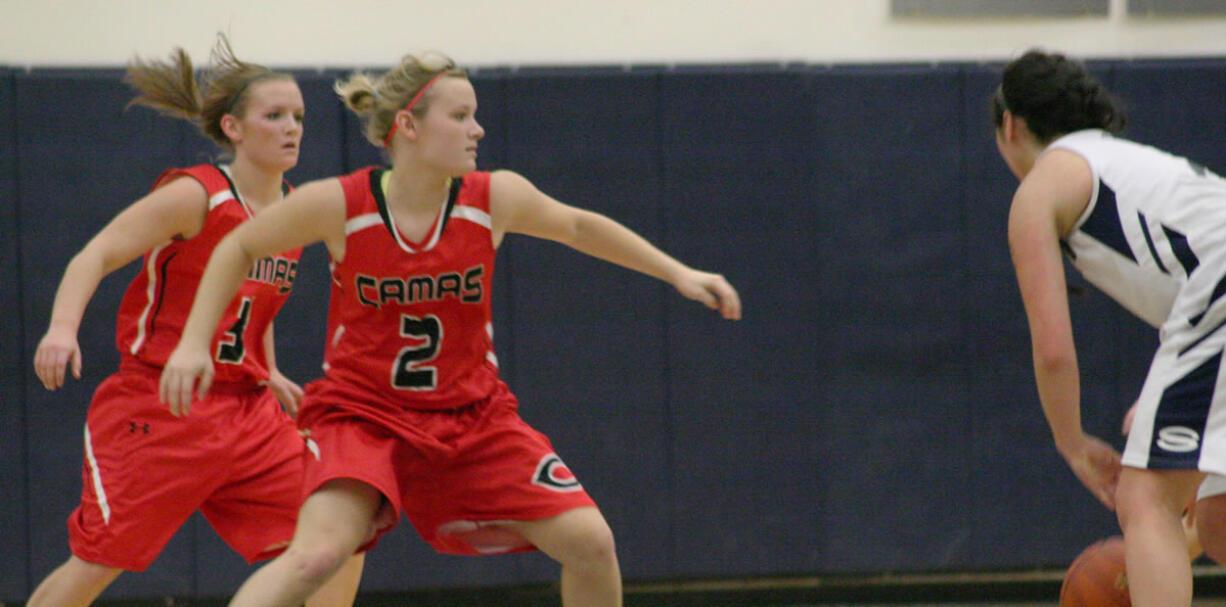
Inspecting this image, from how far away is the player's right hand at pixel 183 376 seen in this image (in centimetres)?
273

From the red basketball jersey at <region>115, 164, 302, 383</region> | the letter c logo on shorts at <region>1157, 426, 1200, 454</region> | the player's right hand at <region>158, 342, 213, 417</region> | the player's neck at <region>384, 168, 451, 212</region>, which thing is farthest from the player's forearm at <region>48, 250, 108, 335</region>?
the letter c logo on shorts at <region>1157, 426, 1200, 454</region>

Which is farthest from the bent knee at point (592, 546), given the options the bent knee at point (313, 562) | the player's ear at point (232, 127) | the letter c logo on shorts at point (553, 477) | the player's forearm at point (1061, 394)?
the player's ear at point (232, 127)

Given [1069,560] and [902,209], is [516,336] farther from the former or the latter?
[1069,560]

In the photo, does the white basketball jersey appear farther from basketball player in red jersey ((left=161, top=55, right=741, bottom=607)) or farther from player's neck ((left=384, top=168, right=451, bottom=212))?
player's neck ((left=384, top=168, right=451, bottom=212))

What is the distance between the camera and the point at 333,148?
4785 millimetres

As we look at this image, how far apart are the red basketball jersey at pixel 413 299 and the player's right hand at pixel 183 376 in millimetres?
342

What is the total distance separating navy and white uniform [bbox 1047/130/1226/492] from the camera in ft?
8.34

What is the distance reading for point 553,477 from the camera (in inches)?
116

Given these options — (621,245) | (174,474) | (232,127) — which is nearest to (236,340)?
(174,474)

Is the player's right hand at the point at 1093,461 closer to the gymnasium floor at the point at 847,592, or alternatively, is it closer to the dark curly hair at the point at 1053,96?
the dark curly hair at the point at 1053,96

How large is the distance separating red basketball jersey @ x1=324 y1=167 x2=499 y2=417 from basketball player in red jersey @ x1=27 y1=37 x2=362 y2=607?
321 mm

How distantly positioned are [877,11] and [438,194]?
2828mm

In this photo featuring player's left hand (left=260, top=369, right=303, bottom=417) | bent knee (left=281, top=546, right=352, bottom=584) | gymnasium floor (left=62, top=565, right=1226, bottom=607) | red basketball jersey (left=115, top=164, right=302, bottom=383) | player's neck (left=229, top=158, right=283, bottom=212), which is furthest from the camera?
gymnasium floor (left=62, top=565, right=1226, bottom=607)

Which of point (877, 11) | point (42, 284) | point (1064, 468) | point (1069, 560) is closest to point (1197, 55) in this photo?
point (877, 11)
